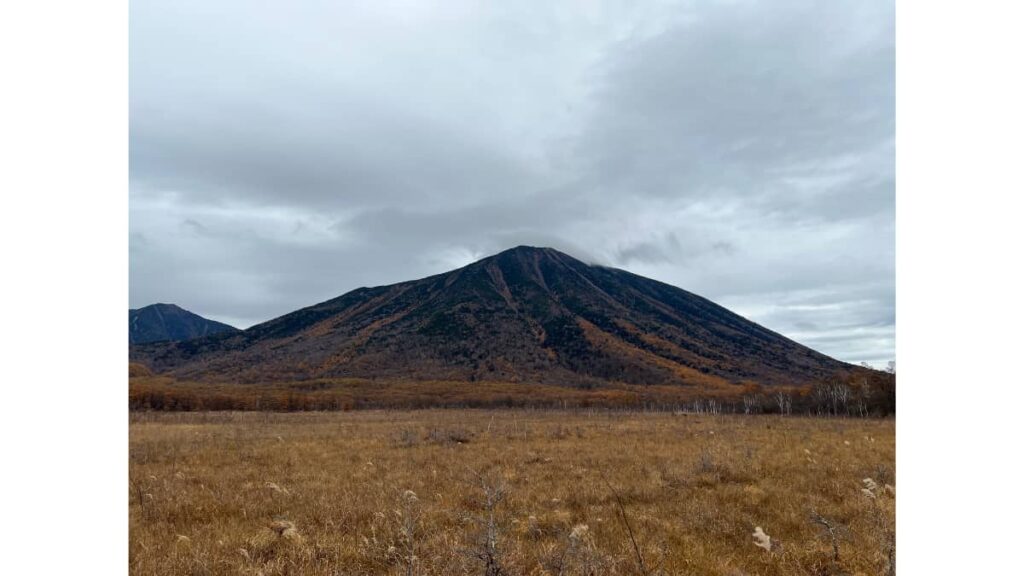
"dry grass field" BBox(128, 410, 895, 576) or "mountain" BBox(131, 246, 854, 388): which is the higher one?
"dry grass field" BBox(128, 410, 895, 576)

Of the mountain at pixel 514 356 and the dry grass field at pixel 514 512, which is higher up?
the dry grass field at pixel 514 512

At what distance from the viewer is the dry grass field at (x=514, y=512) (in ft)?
20.2

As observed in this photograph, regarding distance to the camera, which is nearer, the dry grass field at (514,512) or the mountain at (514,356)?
the dry grass field at (514,512)

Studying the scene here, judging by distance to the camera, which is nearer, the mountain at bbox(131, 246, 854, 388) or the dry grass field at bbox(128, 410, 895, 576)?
the dry grass field at bbox(128, 410, 895, 576)

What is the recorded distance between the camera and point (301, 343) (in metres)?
187

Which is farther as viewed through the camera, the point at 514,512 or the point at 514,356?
the point at 514,356

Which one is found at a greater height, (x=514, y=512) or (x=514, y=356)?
(x=514, y=512)

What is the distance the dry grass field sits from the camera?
242 inches

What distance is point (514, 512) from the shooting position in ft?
29.7
